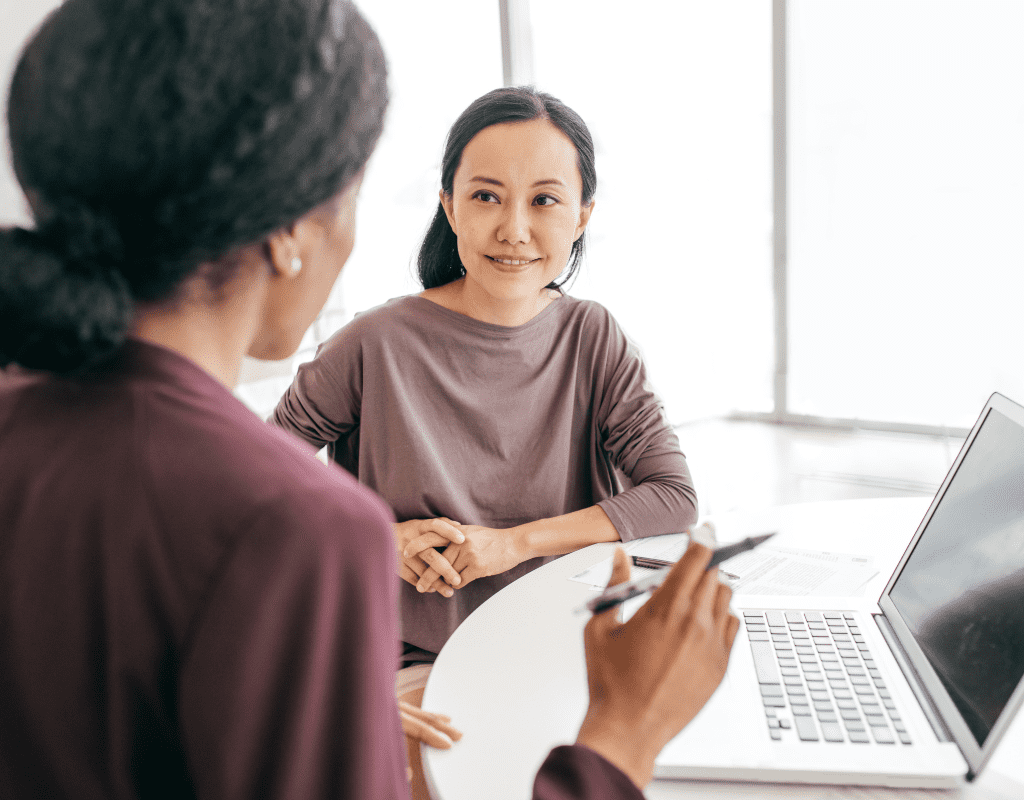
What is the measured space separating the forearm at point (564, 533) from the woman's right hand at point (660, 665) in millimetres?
727

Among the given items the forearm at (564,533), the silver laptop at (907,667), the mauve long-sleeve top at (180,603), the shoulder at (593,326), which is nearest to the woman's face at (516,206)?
the shoulder at (593,326)

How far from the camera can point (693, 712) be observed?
582 mm

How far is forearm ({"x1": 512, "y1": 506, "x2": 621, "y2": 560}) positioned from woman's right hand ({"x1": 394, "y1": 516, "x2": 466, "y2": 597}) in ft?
0.39

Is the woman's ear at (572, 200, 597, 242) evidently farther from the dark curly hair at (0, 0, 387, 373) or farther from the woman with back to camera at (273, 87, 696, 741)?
the dark curly hair at (0, 0, 387, 373)

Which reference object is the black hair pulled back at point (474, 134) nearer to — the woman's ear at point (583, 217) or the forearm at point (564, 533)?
the woman's ear at point (583, 217)

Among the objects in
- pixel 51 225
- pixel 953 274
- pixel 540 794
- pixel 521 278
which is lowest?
pixel 953 274

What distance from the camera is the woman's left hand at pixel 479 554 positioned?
131 cm

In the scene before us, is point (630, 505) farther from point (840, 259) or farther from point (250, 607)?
point (840, 259)

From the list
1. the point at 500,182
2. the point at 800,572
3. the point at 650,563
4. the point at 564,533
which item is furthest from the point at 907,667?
the point at 500,182

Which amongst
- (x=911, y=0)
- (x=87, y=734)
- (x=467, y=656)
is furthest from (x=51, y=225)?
(x=911, y=0)

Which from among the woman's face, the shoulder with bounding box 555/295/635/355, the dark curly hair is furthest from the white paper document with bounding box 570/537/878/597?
the dark curly hair

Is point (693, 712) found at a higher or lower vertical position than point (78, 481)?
lower

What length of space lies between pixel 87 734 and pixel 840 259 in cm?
400

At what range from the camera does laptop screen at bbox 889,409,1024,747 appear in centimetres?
71
